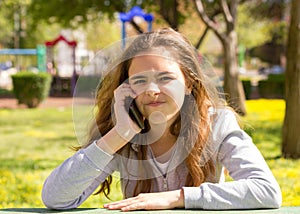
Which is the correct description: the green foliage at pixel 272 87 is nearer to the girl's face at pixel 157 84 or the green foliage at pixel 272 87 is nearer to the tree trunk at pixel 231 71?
the tree trunk at pixel 231 71

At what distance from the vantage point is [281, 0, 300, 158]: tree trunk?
763 cm

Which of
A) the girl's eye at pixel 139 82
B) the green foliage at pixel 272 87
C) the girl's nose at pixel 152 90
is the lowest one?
the green foliage at pixel 272 87

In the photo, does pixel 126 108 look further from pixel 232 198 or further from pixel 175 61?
pixel 232 198

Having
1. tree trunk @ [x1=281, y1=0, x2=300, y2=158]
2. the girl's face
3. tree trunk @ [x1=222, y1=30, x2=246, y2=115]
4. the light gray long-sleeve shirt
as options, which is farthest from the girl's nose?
tree trunk @ [x1=222, y1=30, x2=246, y2=115]

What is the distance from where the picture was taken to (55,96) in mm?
24328

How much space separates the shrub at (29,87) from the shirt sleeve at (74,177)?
1606 centimetres

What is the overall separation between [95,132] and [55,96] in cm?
2235

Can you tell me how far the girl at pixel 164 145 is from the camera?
209 cm

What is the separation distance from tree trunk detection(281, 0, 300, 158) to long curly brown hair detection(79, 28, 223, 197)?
218 inches

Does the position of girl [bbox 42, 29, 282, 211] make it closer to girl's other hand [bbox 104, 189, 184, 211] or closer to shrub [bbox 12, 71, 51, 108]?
girl's other hand [bbox 104, 189, 184, 211]

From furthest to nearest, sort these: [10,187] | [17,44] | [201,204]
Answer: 1. [17,44]
2. [10,187]
3. [201,204]

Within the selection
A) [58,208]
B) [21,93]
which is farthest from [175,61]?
[21,93]

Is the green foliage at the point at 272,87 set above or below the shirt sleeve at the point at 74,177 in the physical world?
below

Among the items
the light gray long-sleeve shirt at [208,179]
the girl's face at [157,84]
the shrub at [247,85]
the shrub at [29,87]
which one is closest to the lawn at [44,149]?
the light gray long-sleeve shirt at [208,179]
